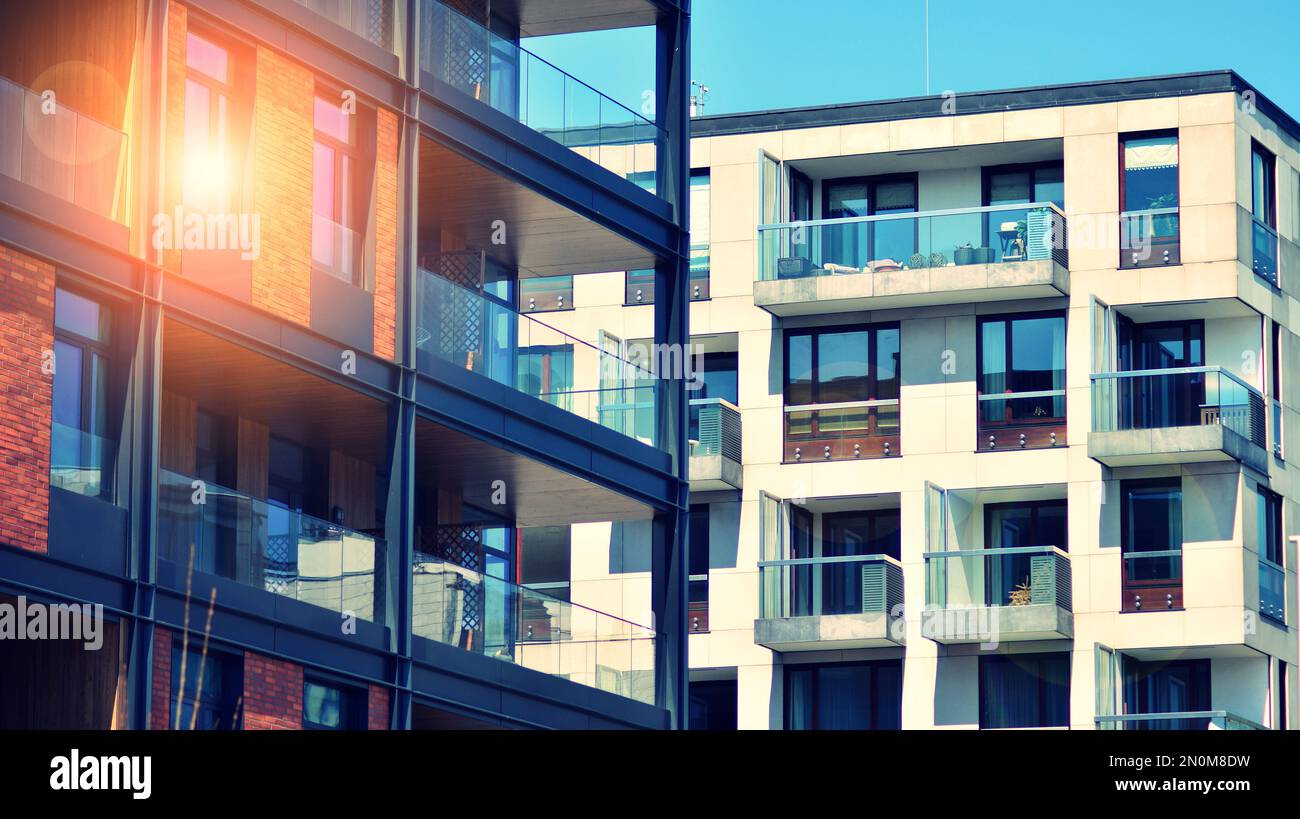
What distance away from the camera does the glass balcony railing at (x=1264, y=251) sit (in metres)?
44.9

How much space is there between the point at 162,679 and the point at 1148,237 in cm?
2582

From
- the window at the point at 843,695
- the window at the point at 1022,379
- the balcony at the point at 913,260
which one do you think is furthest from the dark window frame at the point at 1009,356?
the window at the point at 843,695

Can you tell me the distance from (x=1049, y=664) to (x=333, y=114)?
2130 cm

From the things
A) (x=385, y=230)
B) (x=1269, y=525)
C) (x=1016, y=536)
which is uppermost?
(x=385, y=230)

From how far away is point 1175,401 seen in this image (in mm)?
43844

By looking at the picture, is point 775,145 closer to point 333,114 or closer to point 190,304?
point 333,114

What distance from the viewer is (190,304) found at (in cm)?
2359

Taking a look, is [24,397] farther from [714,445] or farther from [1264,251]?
[1264,251]

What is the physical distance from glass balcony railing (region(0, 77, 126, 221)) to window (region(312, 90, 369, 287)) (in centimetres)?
354

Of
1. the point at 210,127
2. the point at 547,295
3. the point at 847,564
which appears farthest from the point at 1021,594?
the point at 210,127

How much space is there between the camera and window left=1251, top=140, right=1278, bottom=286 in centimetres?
4509

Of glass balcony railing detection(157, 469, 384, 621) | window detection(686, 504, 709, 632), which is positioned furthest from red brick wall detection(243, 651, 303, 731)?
window detection(686, 504, 709, 632)

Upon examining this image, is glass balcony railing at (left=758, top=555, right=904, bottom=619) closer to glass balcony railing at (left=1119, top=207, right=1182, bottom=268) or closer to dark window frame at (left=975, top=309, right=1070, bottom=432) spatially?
dark window frame at (left=975, top=309, right=1070, bottom=432)
